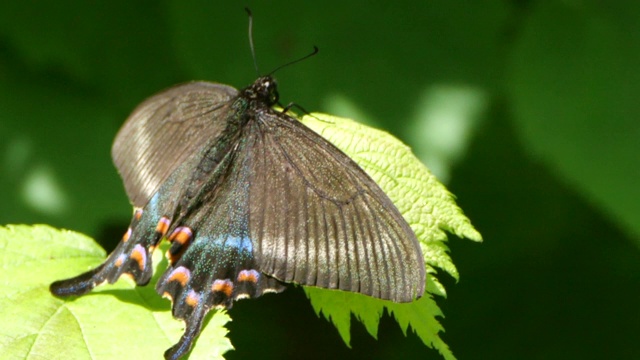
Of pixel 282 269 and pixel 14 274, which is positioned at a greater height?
pixel 282 269

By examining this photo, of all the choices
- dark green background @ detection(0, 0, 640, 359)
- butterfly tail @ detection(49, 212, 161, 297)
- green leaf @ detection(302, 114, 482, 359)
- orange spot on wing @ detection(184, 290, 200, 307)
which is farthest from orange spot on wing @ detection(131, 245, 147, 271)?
dark green background @ detection(0, 0, 640, 359)

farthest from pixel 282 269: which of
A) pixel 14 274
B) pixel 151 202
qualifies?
pixel 14 274

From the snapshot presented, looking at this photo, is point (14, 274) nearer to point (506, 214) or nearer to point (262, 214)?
point (262, 214)

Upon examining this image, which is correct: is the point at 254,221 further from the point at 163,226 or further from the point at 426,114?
the point at 426,114

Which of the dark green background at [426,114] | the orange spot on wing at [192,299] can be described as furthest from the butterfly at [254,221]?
the dark green background at [426,114]

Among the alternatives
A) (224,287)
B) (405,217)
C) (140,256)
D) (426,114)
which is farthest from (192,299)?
(426,114)

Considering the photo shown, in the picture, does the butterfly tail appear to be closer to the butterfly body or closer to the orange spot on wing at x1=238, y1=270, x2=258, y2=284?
the butterfly body
